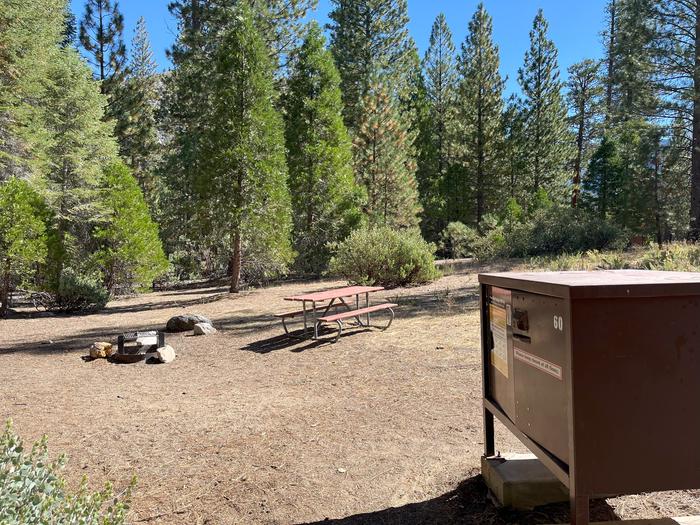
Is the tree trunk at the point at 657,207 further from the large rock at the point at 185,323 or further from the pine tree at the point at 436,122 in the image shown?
the large rock at the point at 185,323

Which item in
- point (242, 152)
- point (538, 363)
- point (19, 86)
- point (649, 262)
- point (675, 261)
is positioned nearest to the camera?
point (538, 363)

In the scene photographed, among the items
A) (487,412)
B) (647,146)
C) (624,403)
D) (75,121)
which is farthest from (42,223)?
(647,146)

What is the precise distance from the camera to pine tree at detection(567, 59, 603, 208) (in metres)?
34.5

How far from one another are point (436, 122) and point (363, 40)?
9.94 meters

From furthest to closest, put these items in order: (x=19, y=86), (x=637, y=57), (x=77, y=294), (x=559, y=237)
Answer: (x=637, y=57) → (x=559, y=237) → (x=19, y=86) → (x=77, y=294)

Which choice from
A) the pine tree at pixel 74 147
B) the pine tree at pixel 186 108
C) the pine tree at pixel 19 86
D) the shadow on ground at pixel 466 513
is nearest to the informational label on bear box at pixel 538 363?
the shadow on ground at pixel 466 513

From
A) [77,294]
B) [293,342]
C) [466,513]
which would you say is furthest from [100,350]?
[466,513]

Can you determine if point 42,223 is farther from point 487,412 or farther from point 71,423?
point 487,412

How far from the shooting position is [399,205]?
26906mm

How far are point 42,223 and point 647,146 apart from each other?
2060 centimetres

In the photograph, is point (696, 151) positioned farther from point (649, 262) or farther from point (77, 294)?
point (77, 294)

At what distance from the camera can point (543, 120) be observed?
32.3 meters

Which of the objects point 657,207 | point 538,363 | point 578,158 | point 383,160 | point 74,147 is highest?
point 578,158

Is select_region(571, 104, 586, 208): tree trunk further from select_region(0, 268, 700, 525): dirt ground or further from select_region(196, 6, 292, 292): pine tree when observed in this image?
select_region(0, 268, 700, 525): dirt ground
